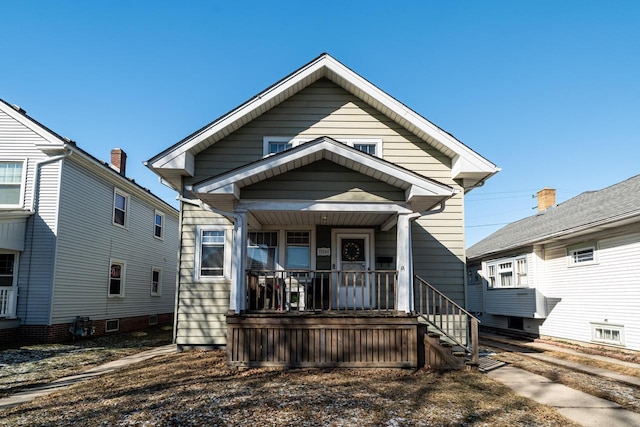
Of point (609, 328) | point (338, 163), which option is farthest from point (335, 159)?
point (609, 328)

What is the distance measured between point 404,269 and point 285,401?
11.9 feet

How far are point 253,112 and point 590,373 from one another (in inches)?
369

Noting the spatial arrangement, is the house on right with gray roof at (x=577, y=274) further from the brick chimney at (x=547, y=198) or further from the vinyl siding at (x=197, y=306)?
the vinyl siding at (x=197, y=306)

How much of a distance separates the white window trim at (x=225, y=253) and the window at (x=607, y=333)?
34.2 feet

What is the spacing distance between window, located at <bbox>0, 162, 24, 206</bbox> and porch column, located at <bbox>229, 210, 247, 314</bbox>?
8.44 metres

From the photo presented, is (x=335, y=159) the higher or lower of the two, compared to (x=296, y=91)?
lower

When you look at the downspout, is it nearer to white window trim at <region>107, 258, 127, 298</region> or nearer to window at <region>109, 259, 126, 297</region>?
white window trim at <region>107, 258, 127, 298</region>

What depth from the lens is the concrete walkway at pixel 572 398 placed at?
561 centimetres

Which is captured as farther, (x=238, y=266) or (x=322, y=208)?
(x=322, y=208)

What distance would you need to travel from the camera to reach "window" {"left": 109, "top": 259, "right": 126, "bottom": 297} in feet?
52.9

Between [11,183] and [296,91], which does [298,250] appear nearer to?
[296,91]

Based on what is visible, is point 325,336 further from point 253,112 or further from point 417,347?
point 253,112

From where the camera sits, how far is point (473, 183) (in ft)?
36.7

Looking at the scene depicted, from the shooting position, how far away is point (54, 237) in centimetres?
1276
